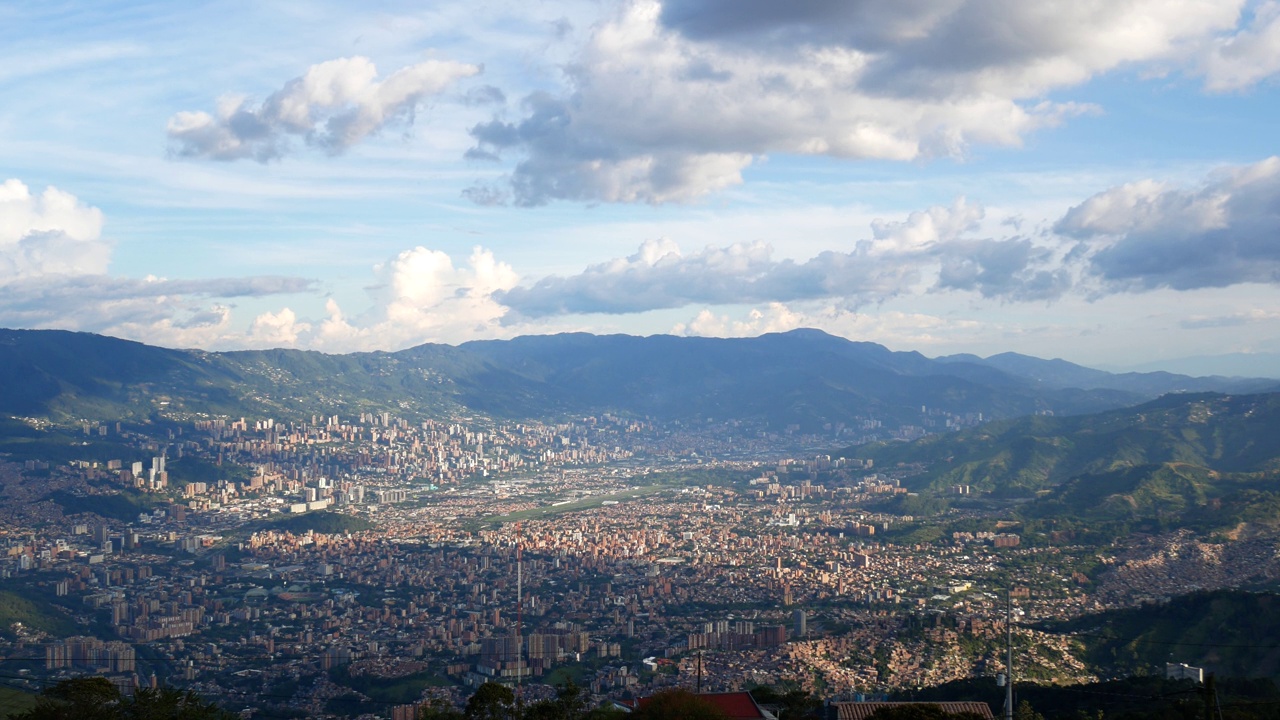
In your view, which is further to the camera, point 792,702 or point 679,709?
point 792,702

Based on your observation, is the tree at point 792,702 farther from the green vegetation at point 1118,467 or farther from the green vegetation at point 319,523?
the green vegetation at point 319,523

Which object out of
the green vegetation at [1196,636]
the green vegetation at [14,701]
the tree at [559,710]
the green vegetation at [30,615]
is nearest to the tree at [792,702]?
the tree at [559,710]

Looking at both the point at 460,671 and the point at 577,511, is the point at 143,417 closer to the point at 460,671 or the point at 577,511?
the point at 577,511

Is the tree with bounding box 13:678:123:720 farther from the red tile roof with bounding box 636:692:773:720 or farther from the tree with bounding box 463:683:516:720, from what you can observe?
the red tile roof with bounding box 636:692:773:720

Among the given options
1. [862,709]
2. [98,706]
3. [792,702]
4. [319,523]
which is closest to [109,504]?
[319,523]

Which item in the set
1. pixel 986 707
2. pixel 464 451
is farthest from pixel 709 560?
pixel 464 451

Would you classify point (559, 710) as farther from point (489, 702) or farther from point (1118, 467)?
point (1118, 467)

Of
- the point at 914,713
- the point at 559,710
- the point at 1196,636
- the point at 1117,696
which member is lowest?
the point at 1196,636

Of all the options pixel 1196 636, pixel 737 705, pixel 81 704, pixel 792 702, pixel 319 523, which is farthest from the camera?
pixel 319 523

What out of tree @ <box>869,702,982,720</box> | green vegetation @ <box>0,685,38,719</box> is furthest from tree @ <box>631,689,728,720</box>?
green vegetation @ <box>0,685,38,719</box>
